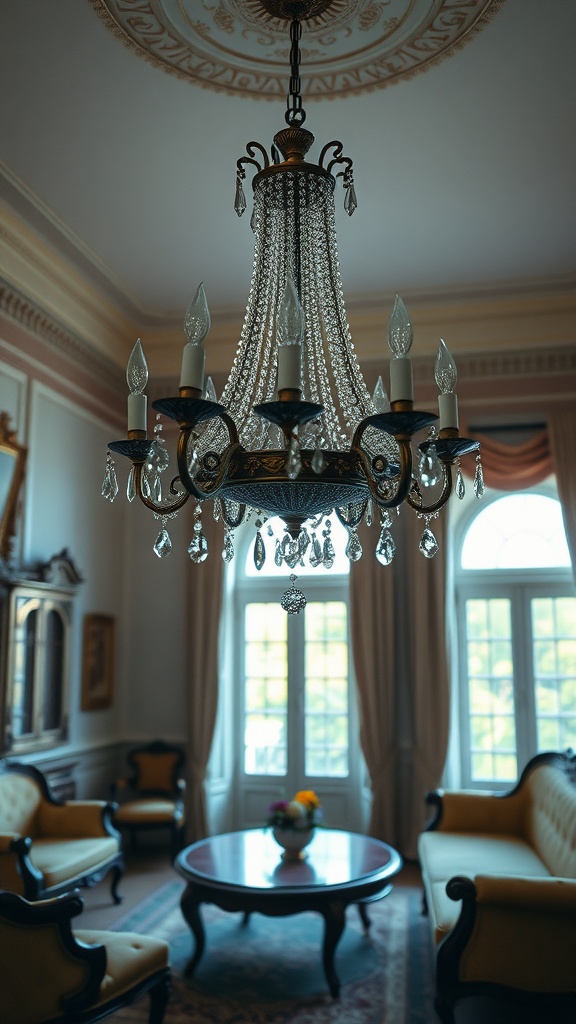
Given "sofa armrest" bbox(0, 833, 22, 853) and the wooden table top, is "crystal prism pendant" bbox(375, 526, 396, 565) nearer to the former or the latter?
the wooden table top

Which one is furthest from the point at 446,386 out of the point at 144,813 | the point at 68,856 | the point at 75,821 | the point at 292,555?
the point at 144,813

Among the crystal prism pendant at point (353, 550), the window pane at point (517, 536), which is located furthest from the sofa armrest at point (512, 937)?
the window pane at point (517, 536)

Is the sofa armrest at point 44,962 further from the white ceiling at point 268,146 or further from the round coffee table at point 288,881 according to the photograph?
the white ceiling at point 268,146

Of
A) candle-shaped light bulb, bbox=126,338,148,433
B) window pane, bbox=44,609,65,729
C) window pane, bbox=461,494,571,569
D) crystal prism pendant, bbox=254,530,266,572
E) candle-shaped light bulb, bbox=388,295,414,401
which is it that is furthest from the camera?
window pane, bbox=461,494,571,569

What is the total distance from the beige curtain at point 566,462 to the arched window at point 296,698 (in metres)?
1.57

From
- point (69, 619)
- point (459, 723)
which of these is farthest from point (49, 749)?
point (459, 723)

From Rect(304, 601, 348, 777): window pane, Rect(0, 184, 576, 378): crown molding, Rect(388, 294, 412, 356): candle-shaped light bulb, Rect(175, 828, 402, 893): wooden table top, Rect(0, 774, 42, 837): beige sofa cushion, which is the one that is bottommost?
Rect(175, 828, 402, 893): wooden table top

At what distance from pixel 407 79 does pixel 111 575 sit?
397 centimetres

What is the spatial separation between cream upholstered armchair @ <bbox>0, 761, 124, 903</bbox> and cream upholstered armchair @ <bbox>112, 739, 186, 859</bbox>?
0.64 m

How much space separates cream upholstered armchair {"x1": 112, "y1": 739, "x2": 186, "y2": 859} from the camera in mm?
5438

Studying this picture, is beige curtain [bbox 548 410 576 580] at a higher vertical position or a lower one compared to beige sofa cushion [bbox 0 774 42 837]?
higher

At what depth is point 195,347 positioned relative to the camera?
6.14 feet

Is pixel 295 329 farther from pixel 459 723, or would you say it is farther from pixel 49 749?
pixel 459 723

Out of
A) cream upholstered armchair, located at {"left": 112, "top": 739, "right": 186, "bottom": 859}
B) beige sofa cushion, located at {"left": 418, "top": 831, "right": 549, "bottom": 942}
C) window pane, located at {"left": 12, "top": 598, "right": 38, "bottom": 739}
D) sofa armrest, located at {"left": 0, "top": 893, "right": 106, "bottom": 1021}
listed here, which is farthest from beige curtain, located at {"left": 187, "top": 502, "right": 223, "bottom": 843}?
sofa armrest, located at {"left": 0, "top": 893, "right": 106, "bottom": 1021}
